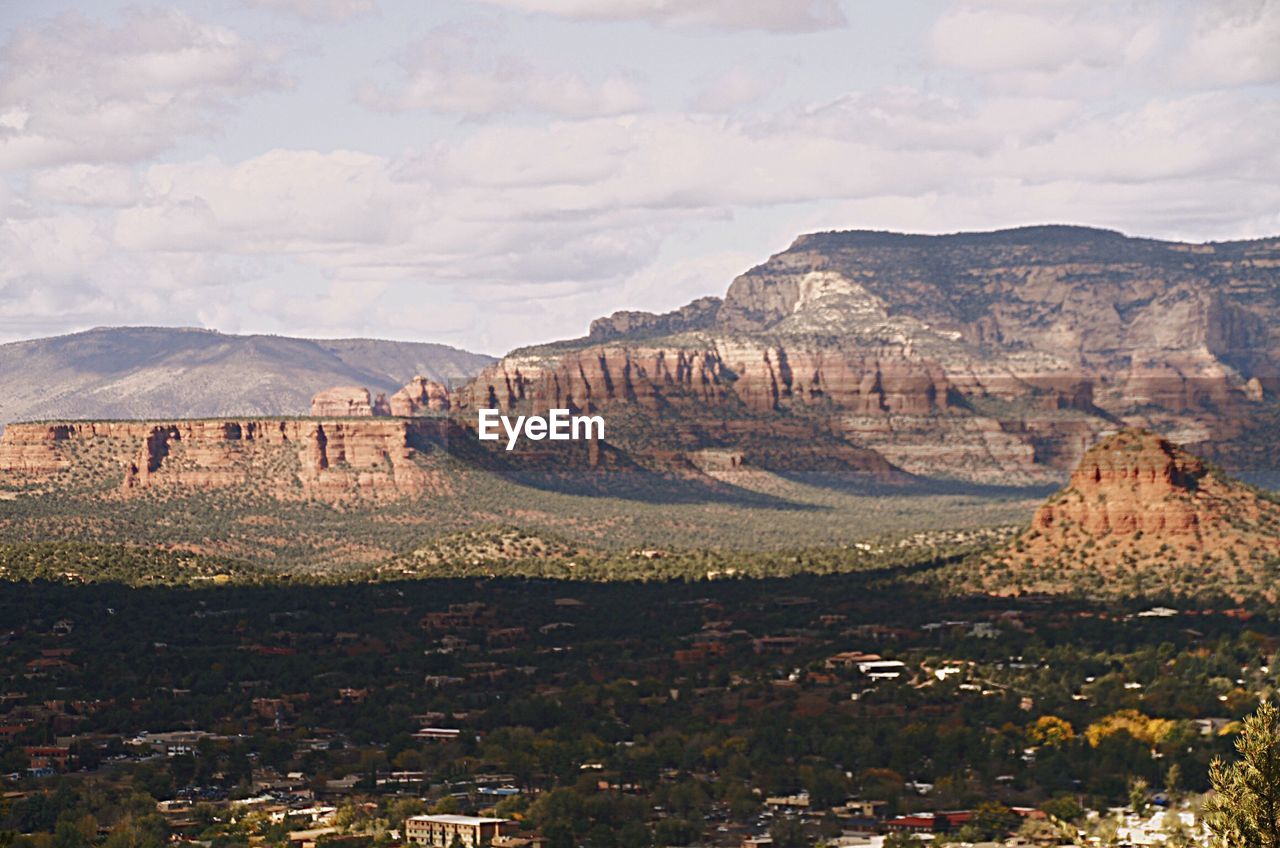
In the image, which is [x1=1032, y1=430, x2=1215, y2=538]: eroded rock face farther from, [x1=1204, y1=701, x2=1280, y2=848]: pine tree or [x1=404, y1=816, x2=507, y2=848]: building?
Result: [x1=1204, y1=701, x2=1280, y2=848]: pine tree

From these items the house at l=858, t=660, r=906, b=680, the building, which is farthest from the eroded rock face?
the building

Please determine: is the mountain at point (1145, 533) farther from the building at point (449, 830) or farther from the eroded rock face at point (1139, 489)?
the building at point (449, 830)

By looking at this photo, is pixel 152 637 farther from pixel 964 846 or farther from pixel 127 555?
pixel 964 846

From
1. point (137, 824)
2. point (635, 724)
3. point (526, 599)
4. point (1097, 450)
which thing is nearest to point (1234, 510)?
point (1097, 450)

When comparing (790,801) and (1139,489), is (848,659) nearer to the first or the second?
(1139,489)

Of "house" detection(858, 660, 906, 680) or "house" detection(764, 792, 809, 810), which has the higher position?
"house" detection(858, 660, 906, 680)
